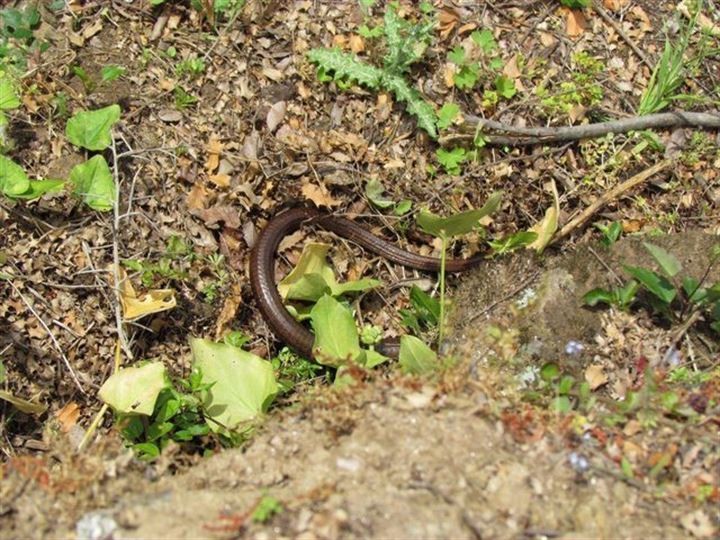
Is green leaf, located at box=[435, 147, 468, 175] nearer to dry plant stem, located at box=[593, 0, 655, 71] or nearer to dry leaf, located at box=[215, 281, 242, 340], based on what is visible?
dry plant stem, located at box=[593, 0, 655, 71]

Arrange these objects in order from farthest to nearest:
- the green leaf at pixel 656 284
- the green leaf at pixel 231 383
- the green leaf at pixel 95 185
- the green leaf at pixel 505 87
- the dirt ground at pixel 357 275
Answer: the green leaf at pixel 505 87
the green leaf at pixel 95 185
the green leaf at pixel 231 383
the green leaf at pixel 656 284
the dirt ground at pixel 357 275

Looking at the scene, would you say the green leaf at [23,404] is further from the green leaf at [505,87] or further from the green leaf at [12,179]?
the green leaf at [505,87]

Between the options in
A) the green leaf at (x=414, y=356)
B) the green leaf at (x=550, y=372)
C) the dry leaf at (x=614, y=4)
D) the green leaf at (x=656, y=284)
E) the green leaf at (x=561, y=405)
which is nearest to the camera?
the green leaf at (x=561, y=405)

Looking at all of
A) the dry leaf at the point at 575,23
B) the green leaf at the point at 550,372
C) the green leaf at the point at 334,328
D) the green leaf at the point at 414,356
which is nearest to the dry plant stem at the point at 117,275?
the green leaf at the point at 334,328

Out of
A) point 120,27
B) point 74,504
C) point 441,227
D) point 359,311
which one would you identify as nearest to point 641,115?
point 441,227

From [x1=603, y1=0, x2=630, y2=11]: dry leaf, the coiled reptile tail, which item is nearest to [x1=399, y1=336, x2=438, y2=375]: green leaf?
the coiled reptile tail

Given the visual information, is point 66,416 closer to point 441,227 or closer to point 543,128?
point 441,227

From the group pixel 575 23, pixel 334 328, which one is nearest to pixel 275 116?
pixel 334 328
